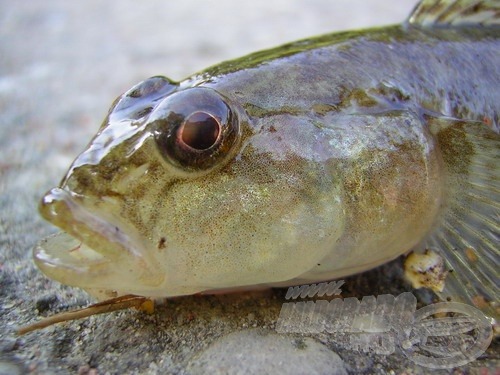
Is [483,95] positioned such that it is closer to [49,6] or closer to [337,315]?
[337,315]

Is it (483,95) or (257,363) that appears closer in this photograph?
(257,363)

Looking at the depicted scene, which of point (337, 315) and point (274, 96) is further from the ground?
point (274, 96)

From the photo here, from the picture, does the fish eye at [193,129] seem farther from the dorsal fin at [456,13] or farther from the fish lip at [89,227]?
the dorsal fin at [456,13]

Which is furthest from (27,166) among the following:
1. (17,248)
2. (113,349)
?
(113,349)

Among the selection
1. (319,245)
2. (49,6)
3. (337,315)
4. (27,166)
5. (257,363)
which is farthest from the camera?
(49,6)

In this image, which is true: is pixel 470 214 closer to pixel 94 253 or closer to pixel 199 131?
pixel 199 131

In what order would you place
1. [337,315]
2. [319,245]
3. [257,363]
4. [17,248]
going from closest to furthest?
1. [257,363]
2. [319,245]
3. [337,315]
4. [17,248]

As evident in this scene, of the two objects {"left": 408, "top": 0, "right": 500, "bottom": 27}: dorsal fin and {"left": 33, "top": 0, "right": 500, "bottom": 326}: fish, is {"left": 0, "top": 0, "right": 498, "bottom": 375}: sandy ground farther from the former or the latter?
{"left": 408, "top": 0, "right": 500, "bottom": 27}: dorsal fin

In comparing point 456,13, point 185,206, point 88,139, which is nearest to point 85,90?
point 88,139
